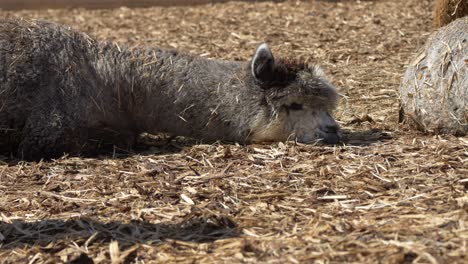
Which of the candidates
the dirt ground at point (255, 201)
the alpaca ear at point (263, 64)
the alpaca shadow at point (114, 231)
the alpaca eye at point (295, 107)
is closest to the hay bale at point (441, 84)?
the dirt ground at point (255, 201)

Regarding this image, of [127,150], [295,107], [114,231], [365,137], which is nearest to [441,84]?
[365,137]

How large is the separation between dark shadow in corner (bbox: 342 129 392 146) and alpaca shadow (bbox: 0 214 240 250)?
7.97 ft

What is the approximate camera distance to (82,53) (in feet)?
25.8

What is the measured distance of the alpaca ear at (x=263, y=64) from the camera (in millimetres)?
7746

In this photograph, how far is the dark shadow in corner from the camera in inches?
295

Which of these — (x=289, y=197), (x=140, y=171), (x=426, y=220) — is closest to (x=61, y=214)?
(x=140, y=171)

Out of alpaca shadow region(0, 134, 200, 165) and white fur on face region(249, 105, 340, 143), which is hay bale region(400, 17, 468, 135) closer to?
white fur on face region(249, 105, 340, 143)

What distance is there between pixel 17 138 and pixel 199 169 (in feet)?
6.01

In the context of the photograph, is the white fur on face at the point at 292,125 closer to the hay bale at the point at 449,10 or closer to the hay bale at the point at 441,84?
the hay bale at the point at 441,84

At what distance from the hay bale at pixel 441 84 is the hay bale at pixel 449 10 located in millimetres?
1683

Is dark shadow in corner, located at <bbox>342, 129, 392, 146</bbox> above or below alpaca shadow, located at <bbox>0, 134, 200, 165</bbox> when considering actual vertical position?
above

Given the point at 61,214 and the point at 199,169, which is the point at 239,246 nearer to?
the point at 61,214

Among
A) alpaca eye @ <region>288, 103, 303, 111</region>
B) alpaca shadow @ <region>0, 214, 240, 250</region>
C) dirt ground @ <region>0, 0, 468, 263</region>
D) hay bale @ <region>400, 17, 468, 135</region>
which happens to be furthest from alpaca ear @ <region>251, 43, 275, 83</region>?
alpaca shadow @ <region>0, 214, 240, 250</region>

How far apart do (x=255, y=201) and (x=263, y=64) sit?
229 centimetres
